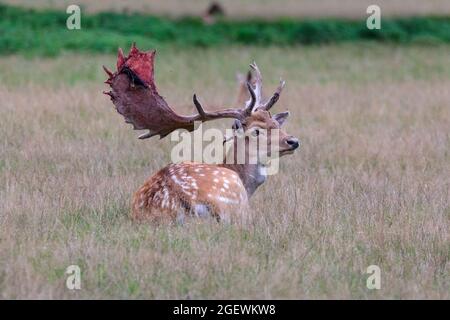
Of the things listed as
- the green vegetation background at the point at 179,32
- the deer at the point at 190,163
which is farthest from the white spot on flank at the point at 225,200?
the green vegetation background at the point at 179,32

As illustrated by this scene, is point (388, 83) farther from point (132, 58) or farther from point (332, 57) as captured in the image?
point (132, 58)

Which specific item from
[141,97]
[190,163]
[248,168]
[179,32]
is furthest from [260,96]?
[179,32]

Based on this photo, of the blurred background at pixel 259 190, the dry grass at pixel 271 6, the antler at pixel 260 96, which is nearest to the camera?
the blurred background at pixel 259 190

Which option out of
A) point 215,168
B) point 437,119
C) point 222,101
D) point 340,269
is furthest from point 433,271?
point 222,101

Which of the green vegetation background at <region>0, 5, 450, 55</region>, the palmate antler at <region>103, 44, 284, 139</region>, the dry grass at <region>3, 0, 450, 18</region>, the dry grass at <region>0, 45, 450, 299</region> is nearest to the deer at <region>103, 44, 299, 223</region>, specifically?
the palmate antler at <region>103, 44, 284, 139</region>

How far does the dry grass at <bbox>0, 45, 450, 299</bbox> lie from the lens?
7266mm

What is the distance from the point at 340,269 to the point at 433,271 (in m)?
0.61

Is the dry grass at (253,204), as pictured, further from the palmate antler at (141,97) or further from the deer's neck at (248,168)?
the palmate antler at (141,97)

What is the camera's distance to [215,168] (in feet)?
29.0

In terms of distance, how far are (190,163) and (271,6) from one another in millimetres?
19167

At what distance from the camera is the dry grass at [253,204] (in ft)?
23.8

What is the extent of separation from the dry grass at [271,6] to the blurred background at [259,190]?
1.15 meters

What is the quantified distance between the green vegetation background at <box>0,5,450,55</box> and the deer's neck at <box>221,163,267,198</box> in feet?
36.0

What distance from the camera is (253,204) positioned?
9.47 metres
